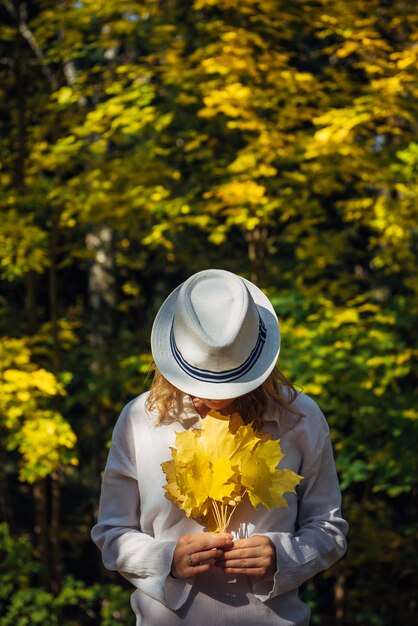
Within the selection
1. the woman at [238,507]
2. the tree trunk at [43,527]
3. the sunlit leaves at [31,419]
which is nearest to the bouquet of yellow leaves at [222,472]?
the woman at [238,507]

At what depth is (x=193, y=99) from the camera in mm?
5113

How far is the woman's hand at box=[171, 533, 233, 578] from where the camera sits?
1.49m

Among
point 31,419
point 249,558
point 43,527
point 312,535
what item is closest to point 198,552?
point 249,558

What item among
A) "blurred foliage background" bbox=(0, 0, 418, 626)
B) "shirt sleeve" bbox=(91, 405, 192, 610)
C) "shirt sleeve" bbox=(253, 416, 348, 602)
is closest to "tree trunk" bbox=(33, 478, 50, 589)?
"blurred foliage background" bbox=(0, 0, 418, 626)

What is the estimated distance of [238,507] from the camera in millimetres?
1623

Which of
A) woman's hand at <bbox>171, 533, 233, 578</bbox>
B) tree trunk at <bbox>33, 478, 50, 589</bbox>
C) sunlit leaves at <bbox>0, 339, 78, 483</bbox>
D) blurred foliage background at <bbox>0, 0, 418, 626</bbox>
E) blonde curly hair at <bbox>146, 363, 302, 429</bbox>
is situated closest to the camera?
woman's hand at <bbox>171, 533, 233, 578</bbox>

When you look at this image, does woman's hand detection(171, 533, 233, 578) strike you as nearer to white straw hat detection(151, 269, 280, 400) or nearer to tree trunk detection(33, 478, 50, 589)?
white straw hat detection(151, 269, 280, 400)

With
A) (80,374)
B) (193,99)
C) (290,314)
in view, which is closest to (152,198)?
(193,99)

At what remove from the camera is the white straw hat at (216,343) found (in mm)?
1548

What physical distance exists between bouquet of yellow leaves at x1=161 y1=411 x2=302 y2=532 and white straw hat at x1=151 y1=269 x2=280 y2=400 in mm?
81

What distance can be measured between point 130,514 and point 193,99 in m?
3.89

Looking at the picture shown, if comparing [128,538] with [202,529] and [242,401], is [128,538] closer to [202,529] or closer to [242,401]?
[202,529]

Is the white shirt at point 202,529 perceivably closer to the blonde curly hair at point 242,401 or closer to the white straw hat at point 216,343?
the blonde curly hair at point 242,401

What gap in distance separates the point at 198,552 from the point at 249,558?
3.9 inches
